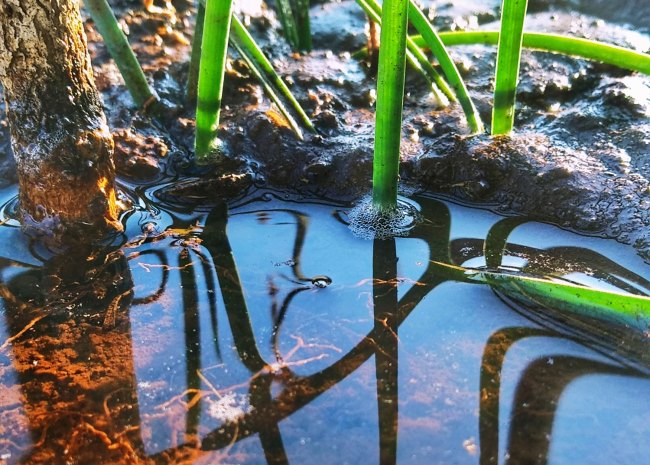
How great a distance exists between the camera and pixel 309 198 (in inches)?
68.7

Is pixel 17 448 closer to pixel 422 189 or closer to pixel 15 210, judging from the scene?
pixel 15 210

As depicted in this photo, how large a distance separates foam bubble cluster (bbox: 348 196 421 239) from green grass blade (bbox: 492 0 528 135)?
1.02 feet

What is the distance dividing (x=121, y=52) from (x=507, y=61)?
101 centimetres

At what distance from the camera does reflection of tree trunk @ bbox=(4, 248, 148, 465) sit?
108 cm

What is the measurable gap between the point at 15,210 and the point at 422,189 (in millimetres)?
1058

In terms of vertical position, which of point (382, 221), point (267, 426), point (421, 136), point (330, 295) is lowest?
point (267, 426)

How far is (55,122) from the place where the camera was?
1.37 metres

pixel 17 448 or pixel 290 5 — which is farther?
pixel 290 5

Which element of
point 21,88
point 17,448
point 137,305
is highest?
point 21,88

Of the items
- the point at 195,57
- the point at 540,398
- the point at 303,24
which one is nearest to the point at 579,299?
the point at 540,398

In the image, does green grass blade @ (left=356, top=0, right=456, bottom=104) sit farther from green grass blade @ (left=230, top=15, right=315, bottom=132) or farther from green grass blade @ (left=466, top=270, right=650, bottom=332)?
green grass blade @ (left=466, top=270, right=650, bottom=332)

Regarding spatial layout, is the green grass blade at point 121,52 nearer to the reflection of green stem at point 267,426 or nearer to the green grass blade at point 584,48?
the green grass blade at point 584,48

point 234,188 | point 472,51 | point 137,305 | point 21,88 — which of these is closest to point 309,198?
point 234,188

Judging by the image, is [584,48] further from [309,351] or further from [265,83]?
[309,351]
